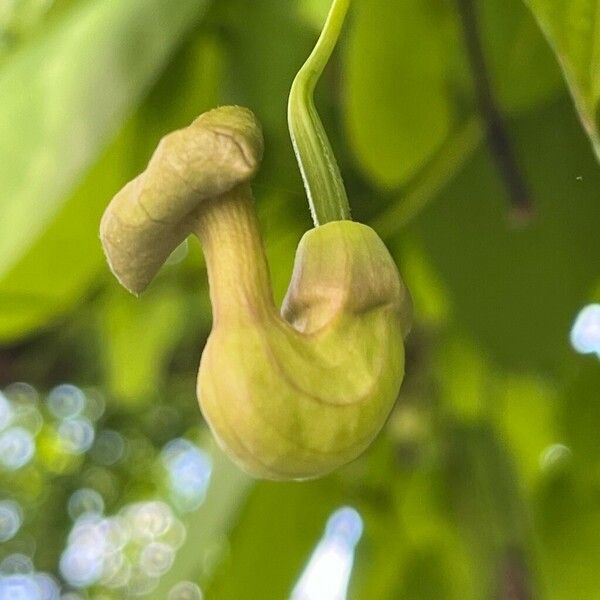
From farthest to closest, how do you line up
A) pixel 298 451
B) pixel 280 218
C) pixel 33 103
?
pixel 280 218
pixel 33 103
pixel 298 451

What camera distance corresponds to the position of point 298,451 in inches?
7.3

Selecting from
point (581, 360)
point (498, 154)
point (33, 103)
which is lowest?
point (581, 360)

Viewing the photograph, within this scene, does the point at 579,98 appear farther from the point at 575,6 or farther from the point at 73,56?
the point at 73,56

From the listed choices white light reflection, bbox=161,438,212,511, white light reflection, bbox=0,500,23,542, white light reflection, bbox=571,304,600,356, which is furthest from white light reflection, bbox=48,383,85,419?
white light reflection, bbox=571,304,600,356

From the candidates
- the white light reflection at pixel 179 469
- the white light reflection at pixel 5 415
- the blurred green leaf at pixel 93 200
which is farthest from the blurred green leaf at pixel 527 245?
the white light reflection at pixel 5 415

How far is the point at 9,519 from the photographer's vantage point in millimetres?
1684

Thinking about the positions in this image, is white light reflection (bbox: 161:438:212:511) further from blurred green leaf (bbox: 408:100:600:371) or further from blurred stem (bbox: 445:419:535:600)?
blurred green leaf (bbox: 408:100:600:371)

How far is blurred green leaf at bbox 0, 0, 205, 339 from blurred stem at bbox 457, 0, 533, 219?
0.31 feet

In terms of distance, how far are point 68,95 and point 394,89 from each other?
0.12m

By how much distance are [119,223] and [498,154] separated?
0.71ft

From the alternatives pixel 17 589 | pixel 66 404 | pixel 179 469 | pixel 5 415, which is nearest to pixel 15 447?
pixel 5 415

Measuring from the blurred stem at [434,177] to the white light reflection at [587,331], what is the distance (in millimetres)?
87

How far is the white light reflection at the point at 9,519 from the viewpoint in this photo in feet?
5.30

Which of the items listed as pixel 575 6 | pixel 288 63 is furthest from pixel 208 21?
pixel 575 6
